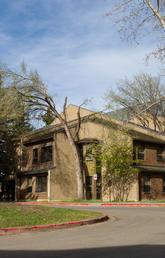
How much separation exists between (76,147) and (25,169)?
793 cm

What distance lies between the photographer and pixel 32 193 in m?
39.7

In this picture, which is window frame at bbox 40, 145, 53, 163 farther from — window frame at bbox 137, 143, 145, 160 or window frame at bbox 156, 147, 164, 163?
window frame at bbox 156, 147, 164, 163

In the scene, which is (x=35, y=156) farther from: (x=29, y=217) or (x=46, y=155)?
(x=29, y=217)

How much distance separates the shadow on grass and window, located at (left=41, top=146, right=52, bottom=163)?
31.3 m

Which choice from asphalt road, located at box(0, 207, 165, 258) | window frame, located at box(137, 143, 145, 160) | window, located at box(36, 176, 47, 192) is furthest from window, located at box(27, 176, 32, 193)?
asphalt road, located at box(0, 207, 165, 258)

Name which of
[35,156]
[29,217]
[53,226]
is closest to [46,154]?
[35,156]

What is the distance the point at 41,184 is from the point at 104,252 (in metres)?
32.0

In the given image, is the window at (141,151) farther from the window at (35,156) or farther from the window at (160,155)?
the window at (35,156)

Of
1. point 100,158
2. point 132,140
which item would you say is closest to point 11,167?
point 100,158

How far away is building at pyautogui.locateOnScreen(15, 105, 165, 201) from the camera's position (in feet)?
117

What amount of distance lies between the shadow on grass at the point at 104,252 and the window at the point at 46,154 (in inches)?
1234

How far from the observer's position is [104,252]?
24.8 ft

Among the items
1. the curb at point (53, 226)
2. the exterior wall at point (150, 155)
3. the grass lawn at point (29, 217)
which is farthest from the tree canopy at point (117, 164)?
the curb at point (53, 226)

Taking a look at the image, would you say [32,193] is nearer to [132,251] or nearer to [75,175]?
[75,175]
